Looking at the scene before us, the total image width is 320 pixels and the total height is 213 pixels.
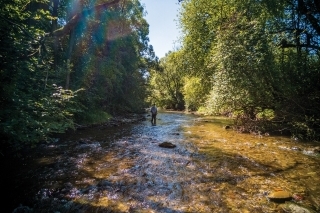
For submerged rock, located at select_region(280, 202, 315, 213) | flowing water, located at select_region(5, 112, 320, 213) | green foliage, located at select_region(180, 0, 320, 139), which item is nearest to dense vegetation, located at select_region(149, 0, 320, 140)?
green foliage, located at select_region(180, 0, 320, 139)

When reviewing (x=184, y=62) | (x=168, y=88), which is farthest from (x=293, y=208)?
(x=168, y=88)

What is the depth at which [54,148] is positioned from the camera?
10781 millimetres

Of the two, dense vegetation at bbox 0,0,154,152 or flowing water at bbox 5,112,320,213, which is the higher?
dense vegetation at bbox 0,0,154,152

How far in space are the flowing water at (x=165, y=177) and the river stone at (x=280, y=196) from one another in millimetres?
140

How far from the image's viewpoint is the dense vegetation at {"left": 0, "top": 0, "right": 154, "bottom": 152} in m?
6.33

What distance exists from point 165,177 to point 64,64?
39.2 feet

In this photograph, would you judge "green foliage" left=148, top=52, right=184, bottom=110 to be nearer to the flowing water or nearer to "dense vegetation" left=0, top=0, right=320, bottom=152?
"dense vegetation" left=0, top=0, right=320, bottom=152

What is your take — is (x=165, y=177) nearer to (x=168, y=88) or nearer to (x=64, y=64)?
(x=64, y=64)

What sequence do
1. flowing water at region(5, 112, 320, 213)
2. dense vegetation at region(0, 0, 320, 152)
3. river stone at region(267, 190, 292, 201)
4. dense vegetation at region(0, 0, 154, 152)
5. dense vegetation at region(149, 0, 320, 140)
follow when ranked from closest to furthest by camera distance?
1. flowing water at region(5, 112, 320, 213)
2. river stone at region(267, 190, 292, 201)
3. dense vegetation at region(0, 0, 154, 152)
4. dense vegetation at region(0, 0, 320, 152)
5. dense vegetation at region(149, 0, 320, 140)

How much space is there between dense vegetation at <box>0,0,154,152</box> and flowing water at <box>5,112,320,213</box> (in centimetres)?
137

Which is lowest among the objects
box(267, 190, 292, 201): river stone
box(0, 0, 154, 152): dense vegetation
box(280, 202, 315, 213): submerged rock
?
box(280, 202, 315, 213): submerged rock

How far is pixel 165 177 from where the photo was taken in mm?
7641

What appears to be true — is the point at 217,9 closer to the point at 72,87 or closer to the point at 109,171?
the point at 72,87

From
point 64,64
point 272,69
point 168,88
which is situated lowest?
point 272,69
